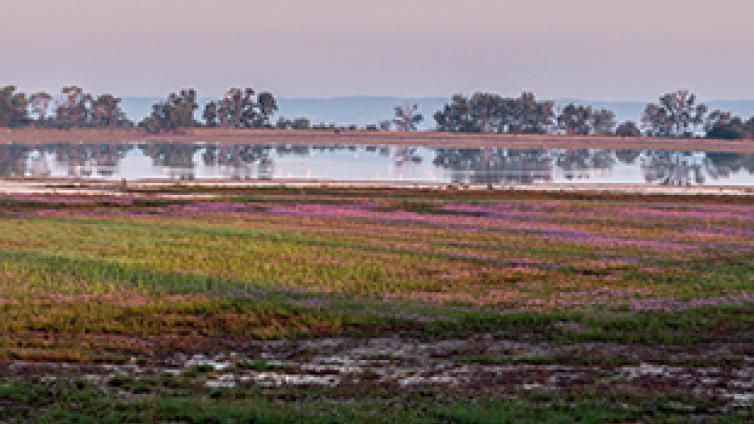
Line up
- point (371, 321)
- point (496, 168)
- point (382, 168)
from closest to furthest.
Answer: point (371, 321) → point (496, 168) → point (382, 168)

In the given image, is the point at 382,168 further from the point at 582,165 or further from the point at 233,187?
the point at 233,187

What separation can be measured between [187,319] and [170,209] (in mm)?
33054

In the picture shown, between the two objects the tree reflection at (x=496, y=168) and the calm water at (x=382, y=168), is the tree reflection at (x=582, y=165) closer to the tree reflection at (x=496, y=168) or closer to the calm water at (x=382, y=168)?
the calm water at (x=382, y=168)

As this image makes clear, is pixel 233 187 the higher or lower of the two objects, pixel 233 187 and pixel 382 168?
the lower

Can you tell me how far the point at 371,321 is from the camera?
26.0m

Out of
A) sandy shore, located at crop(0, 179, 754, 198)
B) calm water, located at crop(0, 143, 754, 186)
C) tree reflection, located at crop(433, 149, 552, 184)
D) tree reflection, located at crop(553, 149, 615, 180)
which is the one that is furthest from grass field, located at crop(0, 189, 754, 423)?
tree reflection, located at crop(553, 149, 615, 180)

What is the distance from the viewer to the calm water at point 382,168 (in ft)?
360

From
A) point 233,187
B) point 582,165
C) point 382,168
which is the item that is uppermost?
point 582,165

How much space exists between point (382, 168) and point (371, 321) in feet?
368

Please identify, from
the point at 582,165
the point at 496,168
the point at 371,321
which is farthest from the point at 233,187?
the point at 582,165

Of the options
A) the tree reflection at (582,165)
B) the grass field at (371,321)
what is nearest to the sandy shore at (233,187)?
the tree reflection at (582,165)

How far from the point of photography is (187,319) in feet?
84.7

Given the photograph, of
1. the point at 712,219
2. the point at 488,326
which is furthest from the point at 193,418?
the point at 712,219

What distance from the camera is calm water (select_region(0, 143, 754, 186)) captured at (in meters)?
110
